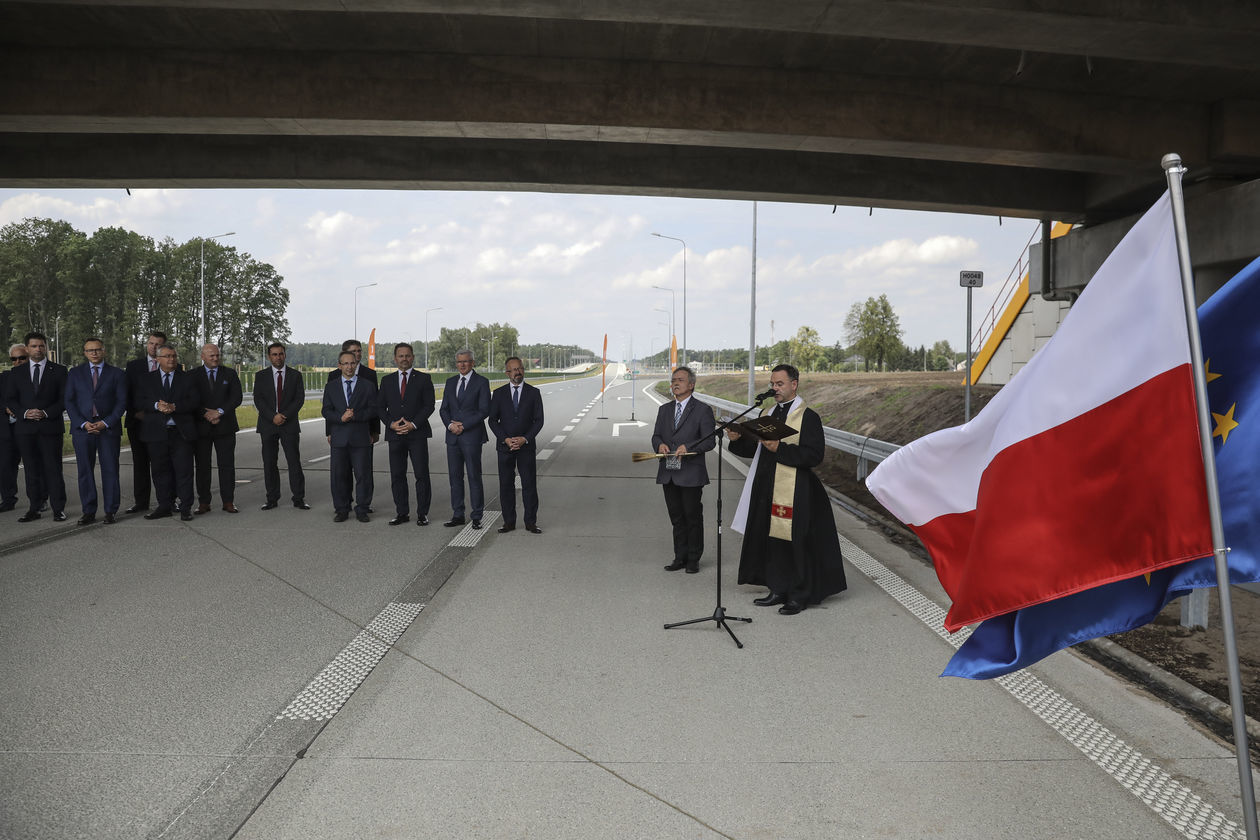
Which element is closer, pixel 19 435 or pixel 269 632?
pixel 269 632

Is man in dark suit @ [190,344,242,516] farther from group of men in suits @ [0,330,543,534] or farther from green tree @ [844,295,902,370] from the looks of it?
green tree @ [844,295,902,370]

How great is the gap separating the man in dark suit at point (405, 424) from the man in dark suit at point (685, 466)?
354 centimetres

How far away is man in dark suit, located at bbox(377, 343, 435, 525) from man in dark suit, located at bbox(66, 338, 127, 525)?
289 cm

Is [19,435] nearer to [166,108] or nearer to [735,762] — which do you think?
[166,108]

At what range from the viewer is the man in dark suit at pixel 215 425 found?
10.7m

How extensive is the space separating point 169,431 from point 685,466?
21.1 ft

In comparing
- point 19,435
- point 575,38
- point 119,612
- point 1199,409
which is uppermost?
point 575,38

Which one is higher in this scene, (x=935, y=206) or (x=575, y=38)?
(x=575, y=38)

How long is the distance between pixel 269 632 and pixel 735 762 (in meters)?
3.35

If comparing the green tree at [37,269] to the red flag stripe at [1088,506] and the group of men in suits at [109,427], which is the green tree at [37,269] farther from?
the red flag stripe at [1088,506]

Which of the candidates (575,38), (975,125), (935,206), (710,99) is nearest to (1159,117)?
(975,125)

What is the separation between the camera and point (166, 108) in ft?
33.3

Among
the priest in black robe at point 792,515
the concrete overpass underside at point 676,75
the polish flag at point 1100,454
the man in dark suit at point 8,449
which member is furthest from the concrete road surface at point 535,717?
the concrete overpass underside at point 676,75

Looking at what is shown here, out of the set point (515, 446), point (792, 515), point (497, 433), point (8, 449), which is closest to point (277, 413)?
point (8, 449)
